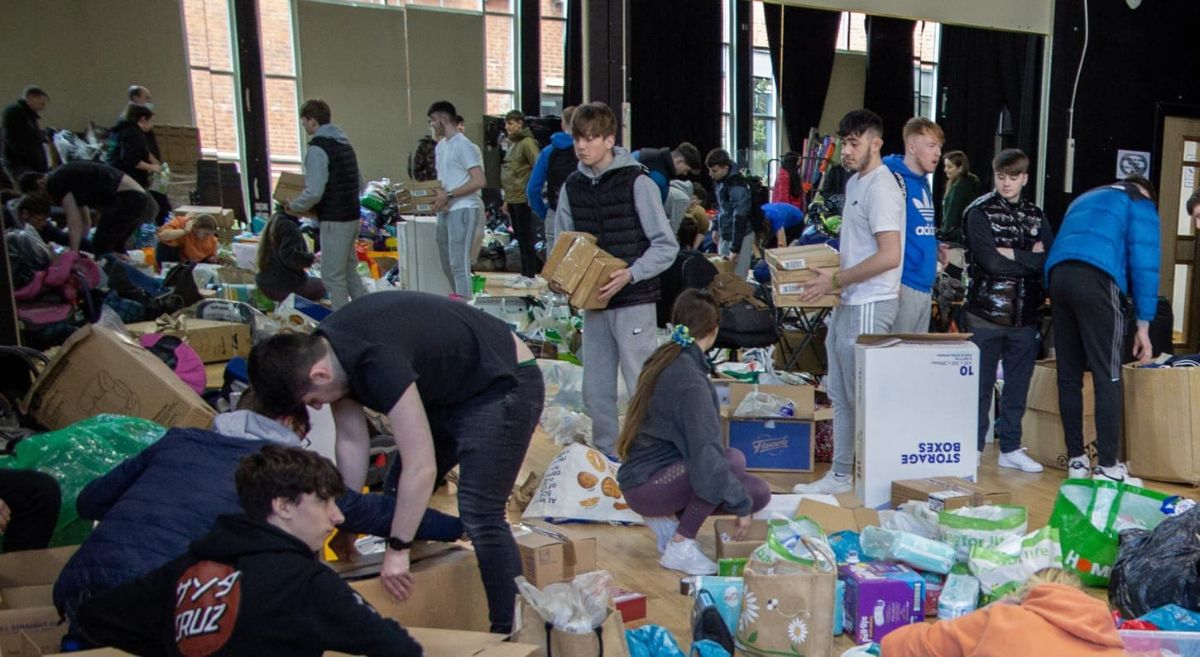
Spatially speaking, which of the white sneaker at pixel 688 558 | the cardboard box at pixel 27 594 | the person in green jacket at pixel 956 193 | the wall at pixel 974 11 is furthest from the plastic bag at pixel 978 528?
the wall at pixel 974 11

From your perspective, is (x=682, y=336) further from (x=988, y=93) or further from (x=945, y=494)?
(x=988, y=93)

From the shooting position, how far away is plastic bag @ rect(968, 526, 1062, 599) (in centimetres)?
273

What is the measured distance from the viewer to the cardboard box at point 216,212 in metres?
6.01

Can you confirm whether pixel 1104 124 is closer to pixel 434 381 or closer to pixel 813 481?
pixel 813 481

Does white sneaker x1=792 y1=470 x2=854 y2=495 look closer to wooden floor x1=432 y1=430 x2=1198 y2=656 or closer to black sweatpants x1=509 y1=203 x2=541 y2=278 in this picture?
wooden floor x1=432 y1=430 x2=1198 y2=656

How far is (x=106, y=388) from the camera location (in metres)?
3.88

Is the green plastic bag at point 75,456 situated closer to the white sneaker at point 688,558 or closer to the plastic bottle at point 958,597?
the white sneaker at point 688,558

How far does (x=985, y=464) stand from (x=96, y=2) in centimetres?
531

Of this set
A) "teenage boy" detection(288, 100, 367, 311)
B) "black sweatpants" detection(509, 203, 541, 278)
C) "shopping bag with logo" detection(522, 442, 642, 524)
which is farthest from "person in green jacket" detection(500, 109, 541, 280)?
"shopping bag with logo" detection(522, 442, 642, 524)

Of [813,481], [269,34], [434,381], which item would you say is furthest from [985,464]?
[269,34]

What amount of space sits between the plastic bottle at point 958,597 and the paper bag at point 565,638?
1.03m

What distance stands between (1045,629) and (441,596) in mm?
1382

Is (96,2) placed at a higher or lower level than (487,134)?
higher

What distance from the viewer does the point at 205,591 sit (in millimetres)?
1690
